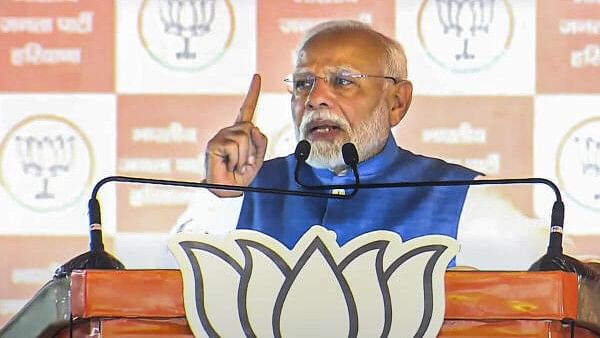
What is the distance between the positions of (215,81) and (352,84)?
35 cm

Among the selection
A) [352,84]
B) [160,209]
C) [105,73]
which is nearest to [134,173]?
[160,209]

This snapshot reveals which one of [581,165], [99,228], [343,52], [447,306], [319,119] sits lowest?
[447,306]

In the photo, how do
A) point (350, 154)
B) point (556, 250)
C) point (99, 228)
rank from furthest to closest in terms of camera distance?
point (350, 154) → point (99, 228) → point (556, 250)

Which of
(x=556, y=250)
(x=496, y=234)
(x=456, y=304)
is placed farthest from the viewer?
(x=496, y=234)

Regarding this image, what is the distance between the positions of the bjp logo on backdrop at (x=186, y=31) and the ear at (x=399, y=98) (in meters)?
0.44

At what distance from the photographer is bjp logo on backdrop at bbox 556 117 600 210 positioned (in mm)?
2361

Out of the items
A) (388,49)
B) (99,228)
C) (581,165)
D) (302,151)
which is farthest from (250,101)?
(581,165)

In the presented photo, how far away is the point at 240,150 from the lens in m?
2.44

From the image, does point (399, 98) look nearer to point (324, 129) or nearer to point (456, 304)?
point (324, 129)

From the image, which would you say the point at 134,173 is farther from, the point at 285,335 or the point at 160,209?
the point at 285,335

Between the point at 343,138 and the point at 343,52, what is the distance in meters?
0.22

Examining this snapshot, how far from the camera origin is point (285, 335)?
1.84m

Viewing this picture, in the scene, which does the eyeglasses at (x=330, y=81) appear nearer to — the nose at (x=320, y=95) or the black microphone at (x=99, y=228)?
the nose at (x=320, y=95)

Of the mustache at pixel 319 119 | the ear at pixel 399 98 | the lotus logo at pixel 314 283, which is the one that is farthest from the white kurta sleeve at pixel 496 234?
the lotus logo at pixel 314 283
